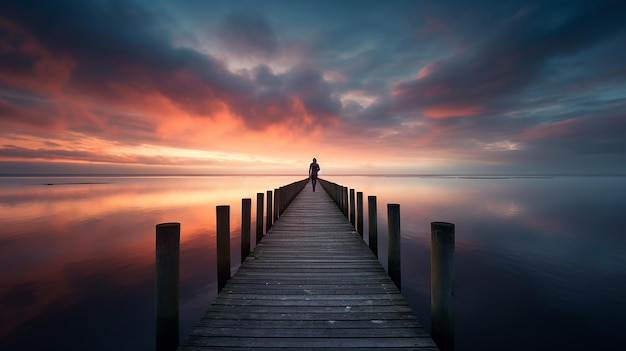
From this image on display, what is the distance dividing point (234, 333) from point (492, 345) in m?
5.88

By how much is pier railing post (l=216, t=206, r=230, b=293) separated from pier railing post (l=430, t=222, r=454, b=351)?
3.36m

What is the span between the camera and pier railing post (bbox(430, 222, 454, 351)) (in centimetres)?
308

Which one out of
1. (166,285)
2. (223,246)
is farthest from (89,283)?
(166,285)

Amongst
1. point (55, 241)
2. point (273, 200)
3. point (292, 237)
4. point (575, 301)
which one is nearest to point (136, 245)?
point (55, 241)

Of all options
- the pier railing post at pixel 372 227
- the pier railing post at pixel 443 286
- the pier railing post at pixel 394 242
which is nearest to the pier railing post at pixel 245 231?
the pier railing post at pixel 372 227

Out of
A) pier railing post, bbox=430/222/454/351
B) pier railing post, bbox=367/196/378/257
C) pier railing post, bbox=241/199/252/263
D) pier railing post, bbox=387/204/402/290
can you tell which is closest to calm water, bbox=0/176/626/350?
pier railing post, bbox=367/196/378/257

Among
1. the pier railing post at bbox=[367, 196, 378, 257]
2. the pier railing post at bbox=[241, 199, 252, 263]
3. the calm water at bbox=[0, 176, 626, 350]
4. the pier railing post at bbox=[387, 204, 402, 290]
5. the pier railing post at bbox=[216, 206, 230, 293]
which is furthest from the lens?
the pier railing post at bbox=[367, 196, 378, 257]

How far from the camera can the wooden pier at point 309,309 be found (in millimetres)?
3045

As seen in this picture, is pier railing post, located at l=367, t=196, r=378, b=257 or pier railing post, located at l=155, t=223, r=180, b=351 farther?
pier railing post, located at l=367, t=196, r=378, b=257

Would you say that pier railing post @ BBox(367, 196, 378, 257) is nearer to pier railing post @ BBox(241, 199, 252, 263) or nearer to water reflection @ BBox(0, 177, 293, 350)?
pier railing post @ BBox(241, 199, 252, 263)

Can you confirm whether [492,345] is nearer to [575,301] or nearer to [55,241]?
[575,301]

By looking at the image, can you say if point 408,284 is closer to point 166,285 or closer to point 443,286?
point 443,286

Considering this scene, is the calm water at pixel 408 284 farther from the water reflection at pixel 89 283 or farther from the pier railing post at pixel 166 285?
the pier railing post at pixel 166 285

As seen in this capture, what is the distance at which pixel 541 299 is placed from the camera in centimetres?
773
